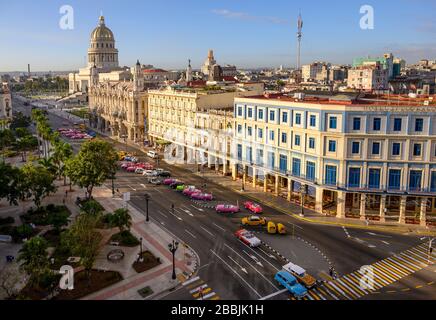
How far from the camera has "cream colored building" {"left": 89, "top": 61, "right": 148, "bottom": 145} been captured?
121250 millimetres

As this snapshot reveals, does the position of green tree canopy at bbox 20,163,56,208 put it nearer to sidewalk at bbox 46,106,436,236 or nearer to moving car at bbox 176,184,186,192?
moving car at bbox 176,184,186,192

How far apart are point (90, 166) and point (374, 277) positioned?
4112 centimetres

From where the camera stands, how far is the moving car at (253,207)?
60250 millimetres

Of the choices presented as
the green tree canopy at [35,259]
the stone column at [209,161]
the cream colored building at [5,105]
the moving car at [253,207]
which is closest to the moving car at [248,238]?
the moving car at [253,207]

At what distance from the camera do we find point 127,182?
7938cm

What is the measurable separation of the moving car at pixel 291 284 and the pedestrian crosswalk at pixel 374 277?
0.66 m

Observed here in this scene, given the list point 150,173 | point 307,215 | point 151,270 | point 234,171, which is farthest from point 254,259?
point 150,173

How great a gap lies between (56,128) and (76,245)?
12576 cm

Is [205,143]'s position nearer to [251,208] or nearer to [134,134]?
[251,208]

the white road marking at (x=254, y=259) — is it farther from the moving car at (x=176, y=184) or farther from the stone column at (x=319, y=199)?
the moving car at (x=176, y=184)

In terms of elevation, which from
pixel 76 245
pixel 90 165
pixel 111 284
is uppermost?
pixel 90 165

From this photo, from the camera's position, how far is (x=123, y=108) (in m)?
130

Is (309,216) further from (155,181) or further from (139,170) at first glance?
(139,170)
